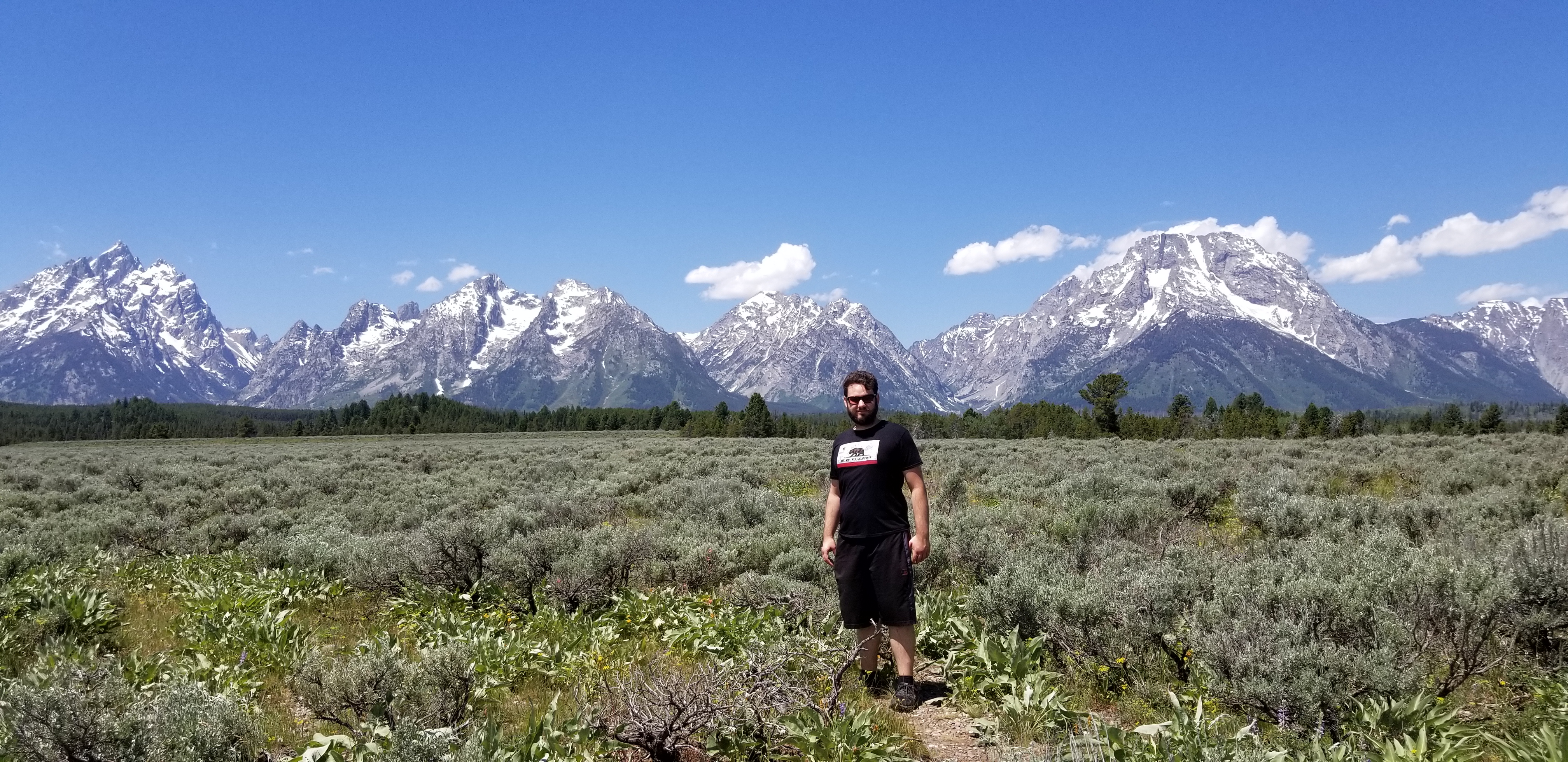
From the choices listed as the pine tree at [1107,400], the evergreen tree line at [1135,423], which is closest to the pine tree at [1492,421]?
the evergreen tree line at [1135,423]

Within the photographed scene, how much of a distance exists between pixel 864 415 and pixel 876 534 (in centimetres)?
100

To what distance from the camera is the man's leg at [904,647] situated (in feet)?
19.1

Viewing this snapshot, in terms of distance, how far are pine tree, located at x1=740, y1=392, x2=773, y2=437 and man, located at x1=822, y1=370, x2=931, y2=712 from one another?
88399 millimetres

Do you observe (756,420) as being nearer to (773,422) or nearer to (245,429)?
(773,422)

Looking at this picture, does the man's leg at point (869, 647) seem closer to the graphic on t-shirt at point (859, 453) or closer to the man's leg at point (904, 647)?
the man's leg at point (904, 647)

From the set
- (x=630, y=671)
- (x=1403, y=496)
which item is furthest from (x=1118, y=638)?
(x=1403, y=496)

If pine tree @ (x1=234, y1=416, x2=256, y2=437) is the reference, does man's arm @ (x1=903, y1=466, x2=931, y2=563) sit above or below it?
above

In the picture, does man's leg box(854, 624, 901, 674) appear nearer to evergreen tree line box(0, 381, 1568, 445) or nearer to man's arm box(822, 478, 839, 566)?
man's arm box(822, 478, 839, 566)

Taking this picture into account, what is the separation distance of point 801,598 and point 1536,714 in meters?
5.60

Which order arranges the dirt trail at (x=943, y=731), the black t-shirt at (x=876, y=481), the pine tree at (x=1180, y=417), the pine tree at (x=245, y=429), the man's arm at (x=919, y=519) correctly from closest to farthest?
the dirt trail at (x=943, y=731)
the man's arm at (x=919, y=519)
the black t-shirt at (x=876, y=481)
the pine tree at (x=1180, y=417)
the pine tree at (x=245, y=429)

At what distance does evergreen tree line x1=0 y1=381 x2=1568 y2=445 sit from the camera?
79812 mm

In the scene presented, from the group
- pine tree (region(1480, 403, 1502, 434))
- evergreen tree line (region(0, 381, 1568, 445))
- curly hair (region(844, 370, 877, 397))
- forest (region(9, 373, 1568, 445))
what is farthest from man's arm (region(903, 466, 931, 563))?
pine tree (region(1480, 403, 1502, 434))

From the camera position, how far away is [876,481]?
586 cm

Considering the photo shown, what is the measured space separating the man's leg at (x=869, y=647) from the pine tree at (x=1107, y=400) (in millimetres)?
81599
